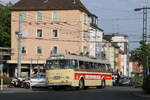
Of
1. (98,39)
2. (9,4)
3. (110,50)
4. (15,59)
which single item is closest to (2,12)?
(9,4)

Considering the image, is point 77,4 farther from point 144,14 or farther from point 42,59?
point 144,14

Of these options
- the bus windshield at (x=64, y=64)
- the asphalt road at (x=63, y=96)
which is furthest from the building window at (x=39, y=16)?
the asphalt road at (x=63, y=96)

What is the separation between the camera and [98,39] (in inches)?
4126

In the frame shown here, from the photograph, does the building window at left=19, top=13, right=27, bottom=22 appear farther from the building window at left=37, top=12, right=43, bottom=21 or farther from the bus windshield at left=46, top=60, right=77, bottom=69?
the bus windshield at left=46, top=60, right=77, bottom=69

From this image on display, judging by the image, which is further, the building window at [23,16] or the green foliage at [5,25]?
the green foliage at [5,25]

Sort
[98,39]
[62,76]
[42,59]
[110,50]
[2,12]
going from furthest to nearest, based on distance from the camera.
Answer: [110,50] < [98,39] < [2,12] < [42,59] < [62,76]

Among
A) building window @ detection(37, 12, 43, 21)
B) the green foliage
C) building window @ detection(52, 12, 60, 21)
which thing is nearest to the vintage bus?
building window @ detection(52, 12, 60, 21)

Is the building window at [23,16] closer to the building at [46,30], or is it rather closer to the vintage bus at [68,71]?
the building at [46,30]

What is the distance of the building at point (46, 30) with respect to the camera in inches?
3386

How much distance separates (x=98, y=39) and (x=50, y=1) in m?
19.2

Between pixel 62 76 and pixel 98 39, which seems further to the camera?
pixel 98 39

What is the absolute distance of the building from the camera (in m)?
86.0

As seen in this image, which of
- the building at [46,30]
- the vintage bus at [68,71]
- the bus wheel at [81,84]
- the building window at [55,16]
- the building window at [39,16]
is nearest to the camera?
the vintage bus at [68,71]

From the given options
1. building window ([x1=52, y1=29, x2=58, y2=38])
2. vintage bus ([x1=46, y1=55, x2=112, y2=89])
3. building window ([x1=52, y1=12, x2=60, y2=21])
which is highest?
building window ([x1=52, y1=12, x2=60, y2=21])
